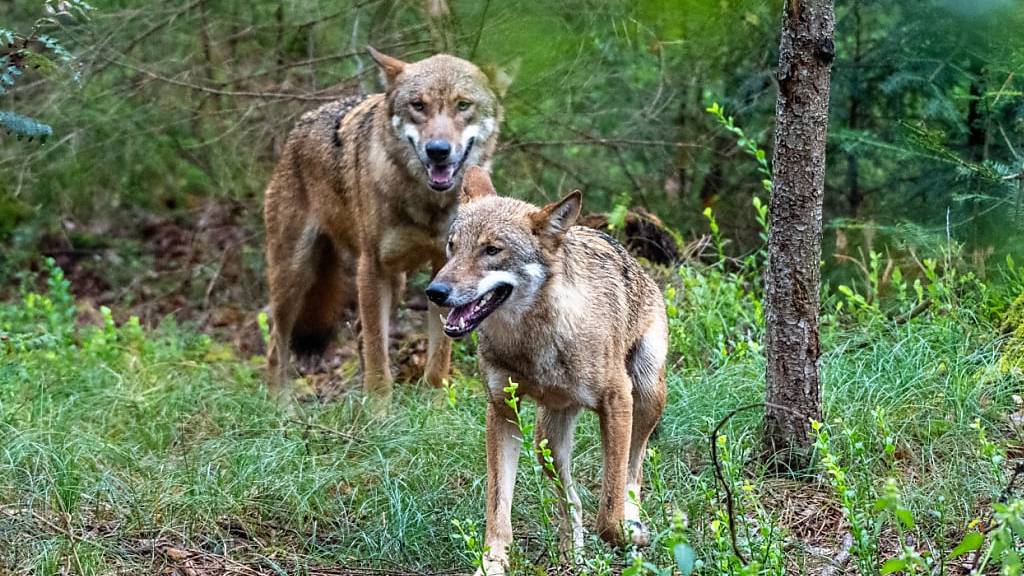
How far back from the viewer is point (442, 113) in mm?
7184

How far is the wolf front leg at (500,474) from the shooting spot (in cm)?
472

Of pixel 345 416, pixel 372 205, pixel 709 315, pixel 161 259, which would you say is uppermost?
pixel 372 205

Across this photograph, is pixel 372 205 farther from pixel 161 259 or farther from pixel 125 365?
pixel 161 259

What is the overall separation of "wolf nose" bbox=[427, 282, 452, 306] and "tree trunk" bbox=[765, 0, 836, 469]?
151 cm

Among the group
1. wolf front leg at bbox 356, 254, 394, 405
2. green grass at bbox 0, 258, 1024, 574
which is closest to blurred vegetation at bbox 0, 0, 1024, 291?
green grass at bbox 0, 258, 1024, 574

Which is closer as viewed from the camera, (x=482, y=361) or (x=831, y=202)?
(x=482, y=361)

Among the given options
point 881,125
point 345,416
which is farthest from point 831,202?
point 345,416

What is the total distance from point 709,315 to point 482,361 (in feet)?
8.38

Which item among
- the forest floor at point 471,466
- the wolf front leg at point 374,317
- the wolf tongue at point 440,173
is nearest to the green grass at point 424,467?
the forest floor at point 471,466

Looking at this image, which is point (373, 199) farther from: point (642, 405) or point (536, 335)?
point (536, 335)

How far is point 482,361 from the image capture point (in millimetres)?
4883

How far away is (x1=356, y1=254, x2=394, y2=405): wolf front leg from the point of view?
7594 mm

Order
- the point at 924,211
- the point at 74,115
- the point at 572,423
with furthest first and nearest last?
the point at 74,115 < the point at 924,211 < the point at 572,423

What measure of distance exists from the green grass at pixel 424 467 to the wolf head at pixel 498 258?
0.77 metres
